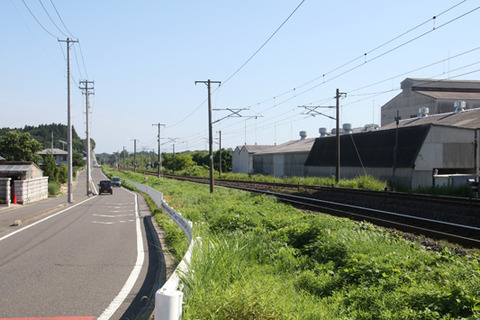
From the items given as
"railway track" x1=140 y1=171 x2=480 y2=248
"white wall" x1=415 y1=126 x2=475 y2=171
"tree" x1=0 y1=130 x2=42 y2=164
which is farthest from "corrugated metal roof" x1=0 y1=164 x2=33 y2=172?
"white wall" x1=415 y1=126 x2=475 y2=171

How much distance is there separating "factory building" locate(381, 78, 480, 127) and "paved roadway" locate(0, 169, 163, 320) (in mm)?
→ 49498

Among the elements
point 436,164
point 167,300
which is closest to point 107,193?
point 436,164

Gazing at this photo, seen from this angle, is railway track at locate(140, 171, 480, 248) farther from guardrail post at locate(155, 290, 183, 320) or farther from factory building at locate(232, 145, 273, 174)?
factory building at locate(232, 145, 273, 174)

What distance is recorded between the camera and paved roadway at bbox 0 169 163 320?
578 cm

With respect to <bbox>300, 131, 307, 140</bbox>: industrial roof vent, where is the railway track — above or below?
below

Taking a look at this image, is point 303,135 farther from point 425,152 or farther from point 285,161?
point 425,152

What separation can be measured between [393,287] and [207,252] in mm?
2875

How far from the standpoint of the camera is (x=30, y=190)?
94.9ft

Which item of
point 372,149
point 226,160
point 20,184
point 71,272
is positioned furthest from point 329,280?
point 226,160

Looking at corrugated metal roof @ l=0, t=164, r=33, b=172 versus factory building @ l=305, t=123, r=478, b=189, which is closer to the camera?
corrugated metal roof @ l=0, t=164, r=33, b=172

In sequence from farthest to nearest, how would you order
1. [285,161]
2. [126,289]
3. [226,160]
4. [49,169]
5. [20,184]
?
[226,160] → [285,161] → [49,169] → [20,184] → [126,289]

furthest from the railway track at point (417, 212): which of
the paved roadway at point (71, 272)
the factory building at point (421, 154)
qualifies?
the paved roadway at point (71, 272)

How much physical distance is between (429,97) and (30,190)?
160 feet

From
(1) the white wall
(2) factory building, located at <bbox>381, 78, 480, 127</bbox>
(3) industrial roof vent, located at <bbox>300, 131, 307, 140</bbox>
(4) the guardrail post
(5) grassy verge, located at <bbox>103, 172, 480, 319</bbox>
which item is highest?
(2) factory building, located at <bbox>381, 78, 480, 127</bbox>
